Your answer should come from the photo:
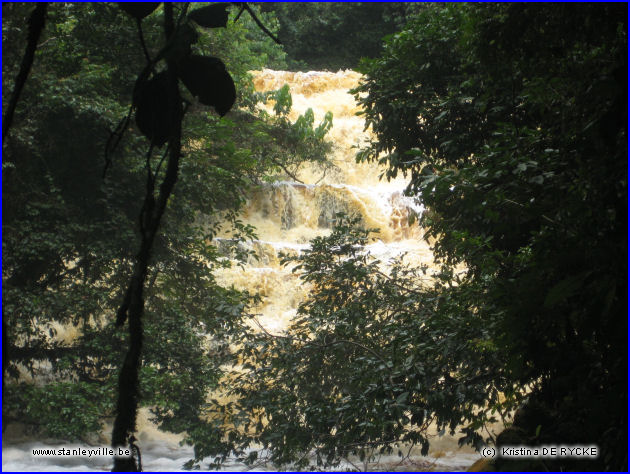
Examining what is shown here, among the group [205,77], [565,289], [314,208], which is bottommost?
[565,289]

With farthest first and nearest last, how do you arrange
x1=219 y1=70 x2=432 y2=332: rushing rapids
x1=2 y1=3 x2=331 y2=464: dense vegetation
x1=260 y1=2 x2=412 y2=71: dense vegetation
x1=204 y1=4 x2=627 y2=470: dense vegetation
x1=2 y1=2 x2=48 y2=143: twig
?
x1=260 y1=2 x2=412 y2=71: dense vegetation
x1=219 y1=70 x2=432 y2=332: rushing rapids
x1=2 y1=3 x2=331 y2=464: dense vegetation
x1=204 y1=4 x2=627 y2=470: dense vegetation
x1=2 y1=2 x2=48 y2=143: twig

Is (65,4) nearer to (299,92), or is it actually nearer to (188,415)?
(188,415)

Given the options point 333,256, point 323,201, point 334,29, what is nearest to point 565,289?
point 333,256

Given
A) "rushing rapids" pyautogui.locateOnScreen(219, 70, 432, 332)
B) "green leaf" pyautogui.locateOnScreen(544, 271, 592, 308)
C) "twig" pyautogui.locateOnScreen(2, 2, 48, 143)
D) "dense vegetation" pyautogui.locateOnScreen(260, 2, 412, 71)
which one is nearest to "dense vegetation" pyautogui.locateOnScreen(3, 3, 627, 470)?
"green leaf" pyautogui.locateOnScreen(544, 271, 592, 308)

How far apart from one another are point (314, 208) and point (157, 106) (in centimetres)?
464

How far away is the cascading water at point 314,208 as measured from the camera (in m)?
4.05

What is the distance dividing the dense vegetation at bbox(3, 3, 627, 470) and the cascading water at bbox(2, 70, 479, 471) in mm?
906

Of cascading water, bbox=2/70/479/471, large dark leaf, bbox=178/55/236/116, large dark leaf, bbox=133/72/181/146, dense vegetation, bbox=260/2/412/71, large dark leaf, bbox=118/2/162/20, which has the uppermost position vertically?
dense vegetation, bbox=260/2/412/71

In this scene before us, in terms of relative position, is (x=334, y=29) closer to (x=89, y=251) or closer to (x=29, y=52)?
(x=89, y=251)

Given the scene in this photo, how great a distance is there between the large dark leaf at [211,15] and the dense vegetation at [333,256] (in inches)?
29.0

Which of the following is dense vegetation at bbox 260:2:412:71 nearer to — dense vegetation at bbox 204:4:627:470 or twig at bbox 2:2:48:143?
dense vegetation at bbox 204:4:627:470

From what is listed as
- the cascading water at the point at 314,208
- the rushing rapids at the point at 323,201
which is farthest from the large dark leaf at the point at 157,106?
the rushing rapids at the point at 323,201

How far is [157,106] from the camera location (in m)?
0.52

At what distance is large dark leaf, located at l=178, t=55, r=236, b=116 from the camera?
20.4 inches
